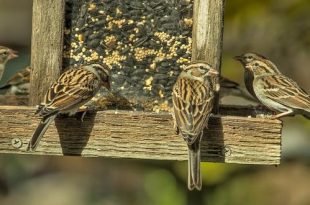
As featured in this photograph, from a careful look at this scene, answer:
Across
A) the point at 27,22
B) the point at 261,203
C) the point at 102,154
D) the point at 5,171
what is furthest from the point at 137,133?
the point at 27,22

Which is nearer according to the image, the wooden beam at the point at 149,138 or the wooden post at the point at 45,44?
the wooden beam at the point at 149,138

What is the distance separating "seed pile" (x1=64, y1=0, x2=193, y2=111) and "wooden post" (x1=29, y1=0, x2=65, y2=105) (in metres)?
0.12

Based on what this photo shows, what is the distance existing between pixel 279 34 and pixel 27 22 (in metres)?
6.03

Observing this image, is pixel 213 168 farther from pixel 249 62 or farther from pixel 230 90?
pixel 249 62

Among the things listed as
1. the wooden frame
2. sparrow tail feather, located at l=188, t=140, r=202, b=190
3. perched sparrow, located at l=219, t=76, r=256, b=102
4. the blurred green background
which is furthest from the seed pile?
perched sparrow, located at l=219, t=76, r=256, b=102

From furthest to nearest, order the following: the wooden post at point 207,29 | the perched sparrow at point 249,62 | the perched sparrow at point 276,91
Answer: the perched sparrow at point 249,62 → the perched sparrow at point 276,91 → the wooden post at point 207,29

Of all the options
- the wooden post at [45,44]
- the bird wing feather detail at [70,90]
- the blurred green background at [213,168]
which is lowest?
the blurred green background at [213,168]

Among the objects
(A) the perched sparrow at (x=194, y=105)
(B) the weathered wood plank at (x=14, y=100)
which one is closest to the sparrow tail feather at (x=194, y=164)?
(A) the perched sparrow at (x=194, y=105)

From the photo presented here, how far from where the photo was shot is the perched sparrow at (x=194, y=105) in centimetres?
659

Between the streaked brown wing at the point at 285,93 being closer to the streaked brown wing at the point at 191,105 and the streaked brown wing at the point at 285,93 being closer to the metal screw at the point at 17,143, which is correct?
the streaked brown wing at the point at 191,105

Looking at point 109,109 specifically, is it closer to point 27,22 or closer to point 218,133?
point 218,133

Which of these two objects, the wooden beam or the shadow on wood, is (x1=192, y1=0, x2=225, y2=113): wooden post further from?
the shadow on wood

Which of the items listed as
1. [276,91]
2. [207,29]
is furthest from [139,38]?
[276,91]

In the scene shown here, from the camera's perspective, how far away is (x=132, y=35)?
7.31 m
